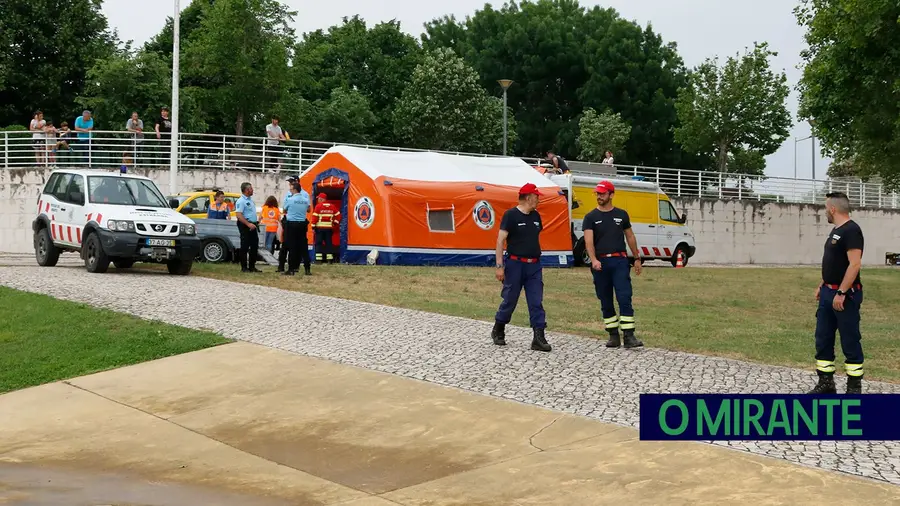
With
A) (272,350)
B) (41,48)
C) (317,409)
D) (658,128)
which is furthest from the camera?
(658,128)

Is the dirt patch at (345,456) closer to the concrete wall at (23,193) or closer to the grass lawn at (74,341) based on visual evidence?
the grass lawn at (74,341)

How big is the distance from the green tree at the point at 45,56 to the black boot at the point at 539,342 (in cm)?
3579

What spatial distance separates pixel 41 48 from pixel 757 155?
122 ft

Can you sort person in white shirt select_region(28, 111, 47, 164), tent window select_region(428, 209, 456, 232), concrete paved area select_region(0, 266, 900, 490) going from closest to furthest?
concrete paved area select_region(0, 266, 900, 490), tent window select_region(428, 209, 456, 232), person in white shirt select_region(28, 111, 47, 164)

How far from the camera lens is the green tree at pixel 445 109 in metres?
46.4

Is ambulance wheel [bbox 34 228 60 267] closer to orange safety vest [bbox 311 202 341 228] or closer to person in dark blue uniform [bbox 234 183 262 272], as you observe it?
person in dark blue uniform [bbox 234 183 262 272]

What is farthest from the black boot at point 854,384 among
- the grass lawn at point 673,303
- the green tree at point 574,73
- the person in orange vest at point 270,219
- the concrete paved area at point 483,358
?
the green tree at point 574,73

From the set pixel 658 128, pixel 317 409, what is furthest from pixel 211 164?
pixel 658 128

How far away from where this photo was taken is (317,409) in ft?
26.9

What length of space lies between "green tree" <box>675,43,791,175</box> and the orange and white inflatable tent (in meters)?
25.0

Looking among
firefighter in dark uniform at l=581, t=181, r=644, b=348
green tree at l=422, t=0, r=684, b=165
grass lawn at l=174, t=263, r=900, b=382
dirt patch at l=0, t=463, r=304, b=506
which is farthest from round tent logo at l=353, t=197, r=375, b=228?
green tree at l=422, t=0, r=684, b=165

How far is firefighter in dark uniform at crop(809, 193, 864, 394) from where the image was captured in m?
8.17

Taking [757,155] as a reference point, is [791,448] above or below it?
below

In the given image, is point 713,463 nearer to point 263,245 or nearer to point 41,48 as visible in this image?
point 263,245
